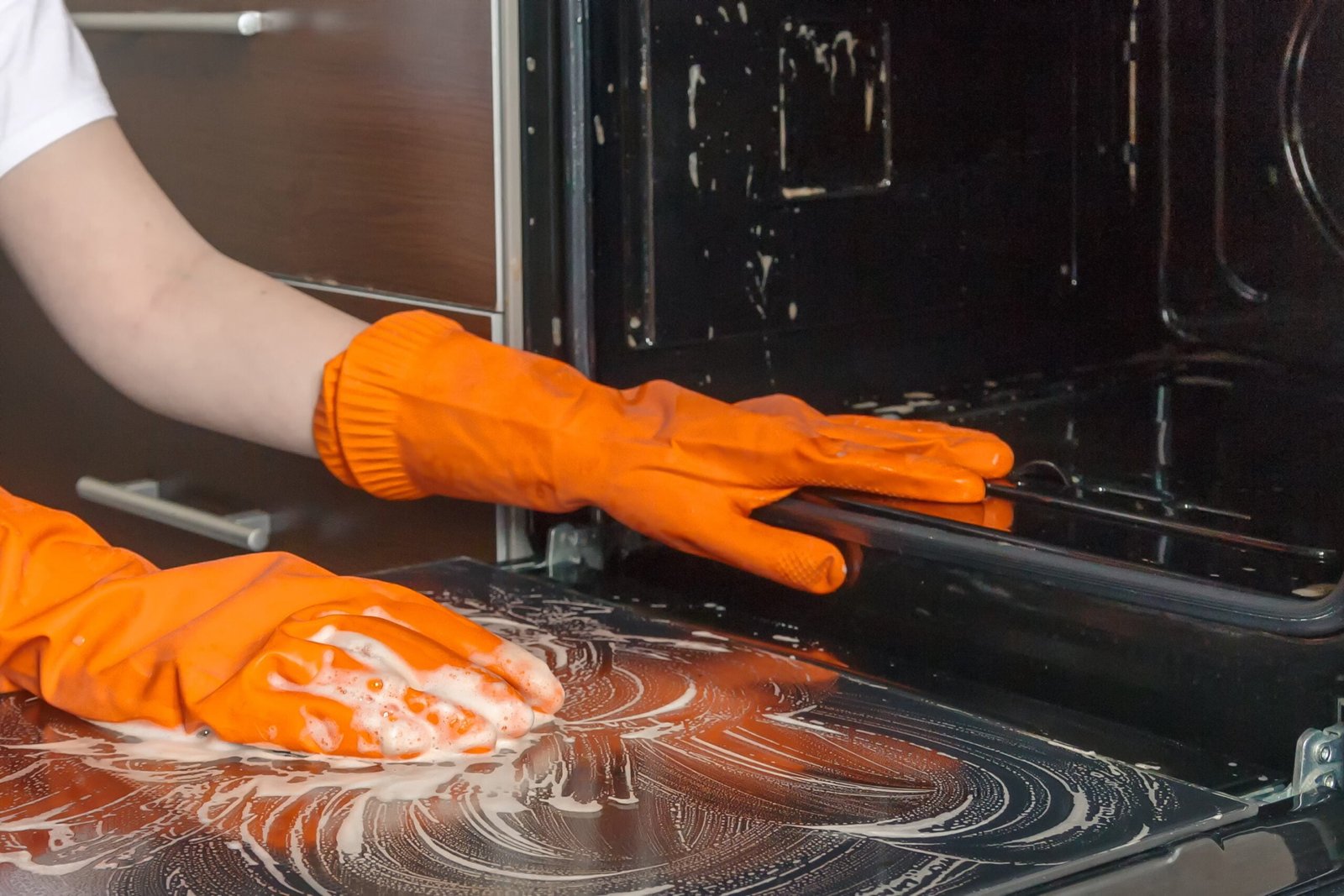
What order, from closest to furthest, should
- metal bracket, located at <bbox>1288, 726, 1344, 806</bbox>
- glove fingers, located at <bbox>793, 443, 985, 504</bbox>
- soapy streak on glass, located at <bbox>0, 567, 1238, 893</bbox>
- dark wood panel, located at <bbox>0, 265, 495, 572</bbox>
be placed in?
1. soapy streak on glass, located at <bbox>0, 567, 1238, 893</bbox>
2. metal bracket, located at <bbox>1288, 726, 1344, 806</bbox>
3. glove fingers, located at <bbox>793, 443, 985, 504</bbox>
4. dark wood panel, located at <bbox>0, 265, 495, 572</bbox>

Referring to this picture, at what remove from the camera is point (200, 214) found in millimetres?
1525

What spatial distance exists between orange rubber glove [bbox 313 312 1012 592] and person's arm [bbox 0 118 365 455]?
39 millimetres

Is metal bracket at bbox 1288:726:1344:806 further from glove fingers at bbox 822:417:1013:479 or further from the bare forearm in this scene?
the bare forearm

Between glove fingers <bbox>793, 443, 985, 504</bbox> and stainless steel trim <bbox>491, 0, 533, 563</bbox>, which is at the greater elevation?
stainless steel trim <bbox>491, 0, 533, 563</bbox>

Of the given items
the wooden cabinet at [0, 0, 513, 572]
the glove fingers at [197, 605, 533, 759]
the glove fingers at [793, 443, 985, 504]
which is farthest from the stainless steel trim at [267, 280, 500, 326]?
the glove fingers at [197, 605, 533, 759]

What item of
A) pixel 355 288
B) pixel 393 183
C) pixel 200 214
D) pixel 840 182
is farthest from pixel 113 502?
pixel 840 182

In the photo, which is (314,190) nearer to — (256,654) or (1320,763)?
(256,654)

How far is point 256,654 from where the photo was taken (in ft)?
2.68

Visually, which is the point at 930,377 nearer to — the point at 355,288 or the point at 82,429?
the point at 355,288

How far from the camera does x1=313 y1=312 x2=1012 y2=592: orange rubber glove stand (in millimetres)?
1003

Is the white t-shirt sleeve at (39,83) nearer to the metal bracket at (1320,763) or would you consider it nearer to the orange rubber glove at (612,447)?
the orange rubber glove at (612,447)

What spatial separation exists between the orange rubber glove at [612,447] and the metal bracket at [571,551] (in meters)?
0.08

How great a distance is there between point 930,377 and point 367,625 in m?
0.62

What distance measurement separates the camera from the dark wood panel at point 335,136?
123 cm
